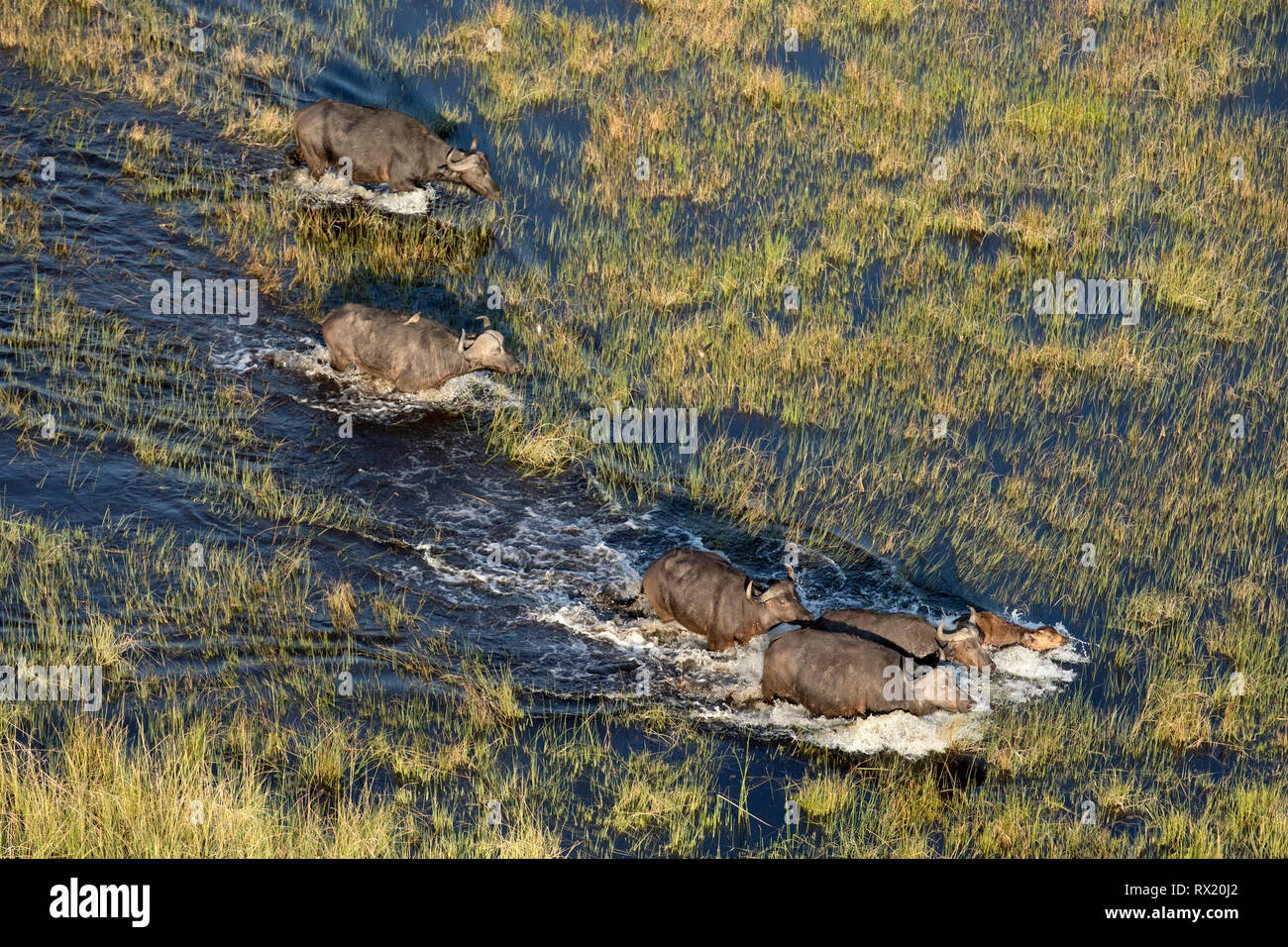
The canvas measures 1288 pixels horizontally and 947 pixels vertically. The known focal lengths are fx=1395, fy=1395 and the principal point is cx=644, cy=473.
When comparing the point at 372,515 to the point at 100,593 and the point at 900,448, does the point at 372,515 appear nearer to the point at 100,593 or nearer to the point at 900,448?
the point at 100,593

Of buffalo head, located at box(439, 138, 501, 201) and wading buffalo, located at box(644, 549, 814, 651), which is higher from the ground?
buffalo head, located at box(439, 138, 501, 201)

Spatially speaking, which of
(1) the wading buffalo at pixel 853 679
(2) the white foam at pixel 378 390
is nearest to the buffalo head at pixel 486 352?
(2) the white foam at pixel 378 390

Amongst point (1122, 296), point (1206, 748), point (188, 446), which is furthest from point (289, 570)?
point (1122, 296)

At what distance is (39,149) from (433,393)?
19.6 feet

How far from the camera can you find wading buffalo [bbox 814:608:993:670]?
9.57m

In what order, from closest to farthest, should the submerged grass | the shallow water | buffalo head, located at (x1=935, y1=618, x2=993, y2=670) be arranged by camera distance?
the submerged grass → buffalo head, located at (x1=935, y1=618, x2=993, y2=670) → the shallow water

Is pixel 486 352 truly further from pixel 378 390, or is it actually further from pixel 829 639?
pixel 829 639

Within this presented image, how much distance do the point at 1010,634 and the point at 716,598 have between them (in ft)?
7.03

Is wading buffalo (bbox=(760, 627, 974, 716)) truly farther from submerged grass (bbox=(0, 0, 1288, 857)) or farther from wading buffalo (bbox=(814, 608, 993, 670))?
submerged grass (bbox=(0, 0, 1288, 857))

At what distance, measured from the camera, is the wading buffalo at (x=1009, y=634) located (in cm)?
1006

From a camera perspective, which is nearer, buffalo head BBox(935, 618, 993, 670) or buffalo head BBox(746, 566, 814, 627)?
buffalo head BBox(935, 618, 993, 670)

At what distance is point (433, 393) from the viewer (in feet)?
41.9

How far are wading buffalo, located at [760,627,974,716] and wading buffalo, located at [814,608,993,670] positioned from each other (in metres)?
0.20

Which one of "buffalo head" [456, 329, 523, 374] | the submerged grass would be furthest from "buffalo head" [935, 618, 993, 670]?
"buffalo head" [456, 329, 523, 374]
